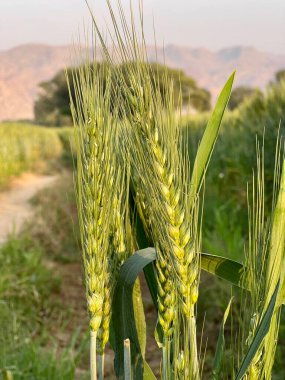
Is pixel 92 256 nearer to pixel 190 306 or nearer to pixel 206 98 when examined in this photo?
pixel 190 306

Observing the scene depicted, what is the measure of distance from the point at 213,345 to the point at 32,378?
4.14 ft

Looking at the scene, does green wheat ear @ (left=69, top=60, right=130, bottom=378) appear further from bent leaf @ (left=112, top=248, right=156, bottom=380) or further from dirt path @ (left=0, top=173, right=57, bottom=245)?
dirt path @ (left=0, top=173, right=57, bottom=245)

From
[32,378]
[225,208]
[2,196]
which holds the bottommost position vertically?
[2,196]

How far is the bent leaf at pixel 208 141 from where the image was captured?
2.34 ft

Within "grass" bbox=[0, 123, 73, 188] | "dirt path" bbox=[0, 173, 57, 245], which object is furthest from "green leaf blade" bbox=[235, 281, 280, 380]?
"grass" bbox=[0, 123, 73, 188]

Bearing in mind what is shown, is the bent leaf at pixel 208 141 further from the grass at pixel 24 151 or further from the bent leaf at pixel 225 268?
the grass at pixel 24 151

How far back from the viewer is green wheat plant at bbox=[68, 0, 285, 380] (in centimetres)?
65

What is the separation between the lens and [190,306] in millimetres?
630

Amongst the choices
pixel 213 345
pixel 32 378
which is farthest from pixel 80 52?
pixel 213 345

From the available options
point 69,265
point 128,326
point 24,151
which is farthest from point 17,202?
point 128,326

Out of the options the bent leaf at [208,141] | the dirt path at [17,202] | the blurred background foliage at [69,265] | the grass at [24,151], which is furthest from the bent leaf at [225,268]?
the grass at [24,151]

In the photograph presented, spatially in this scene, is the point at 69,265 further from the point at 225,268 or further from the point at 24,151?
the point at 24,151

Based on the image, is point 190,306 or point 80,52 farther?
point 80,52

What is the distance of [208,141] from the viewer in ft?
2.42
